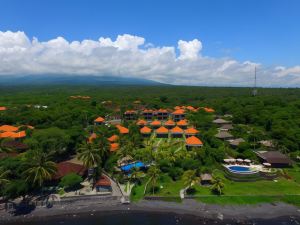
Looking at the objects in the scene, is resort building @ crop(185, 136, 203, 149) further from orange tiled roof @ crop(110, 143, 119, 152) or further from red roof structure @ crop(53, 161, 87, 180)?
red roof structure @ crop(53, 161, 87, 180)

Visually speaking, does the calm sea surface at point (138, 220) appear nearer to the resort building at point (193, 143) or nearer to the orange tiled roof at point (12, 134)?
the resort building at point (193, 143)

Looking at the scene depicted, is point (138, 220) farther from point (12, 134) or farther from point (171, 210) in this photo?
point (12, 134)

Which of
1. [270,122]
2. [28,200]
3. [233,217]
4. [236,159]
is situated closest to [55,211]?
[28,200]

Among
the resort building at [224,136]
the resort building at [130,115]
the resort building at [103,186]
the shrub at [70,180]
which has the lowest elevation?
the resort building at [103,186]

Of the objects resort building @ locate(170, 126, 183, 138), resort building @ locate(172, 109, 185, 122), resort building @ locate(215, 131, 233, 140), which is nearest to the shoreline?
resort building @ locate(215, 131, 233, 140)

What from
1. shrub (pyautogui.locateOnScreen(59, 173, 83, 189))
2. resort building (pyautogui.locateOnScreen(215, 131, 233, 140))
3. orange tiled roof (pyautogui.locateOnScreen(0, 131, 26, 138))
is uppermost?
resort building (pyautogui.locateOnScreen(215, 131, 233, 140))

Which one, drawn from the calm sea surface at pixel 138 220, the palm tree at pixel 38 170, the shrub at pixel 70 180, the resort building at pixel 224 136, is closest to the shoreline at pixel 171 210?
the calm sea surface at pixel 138 220
